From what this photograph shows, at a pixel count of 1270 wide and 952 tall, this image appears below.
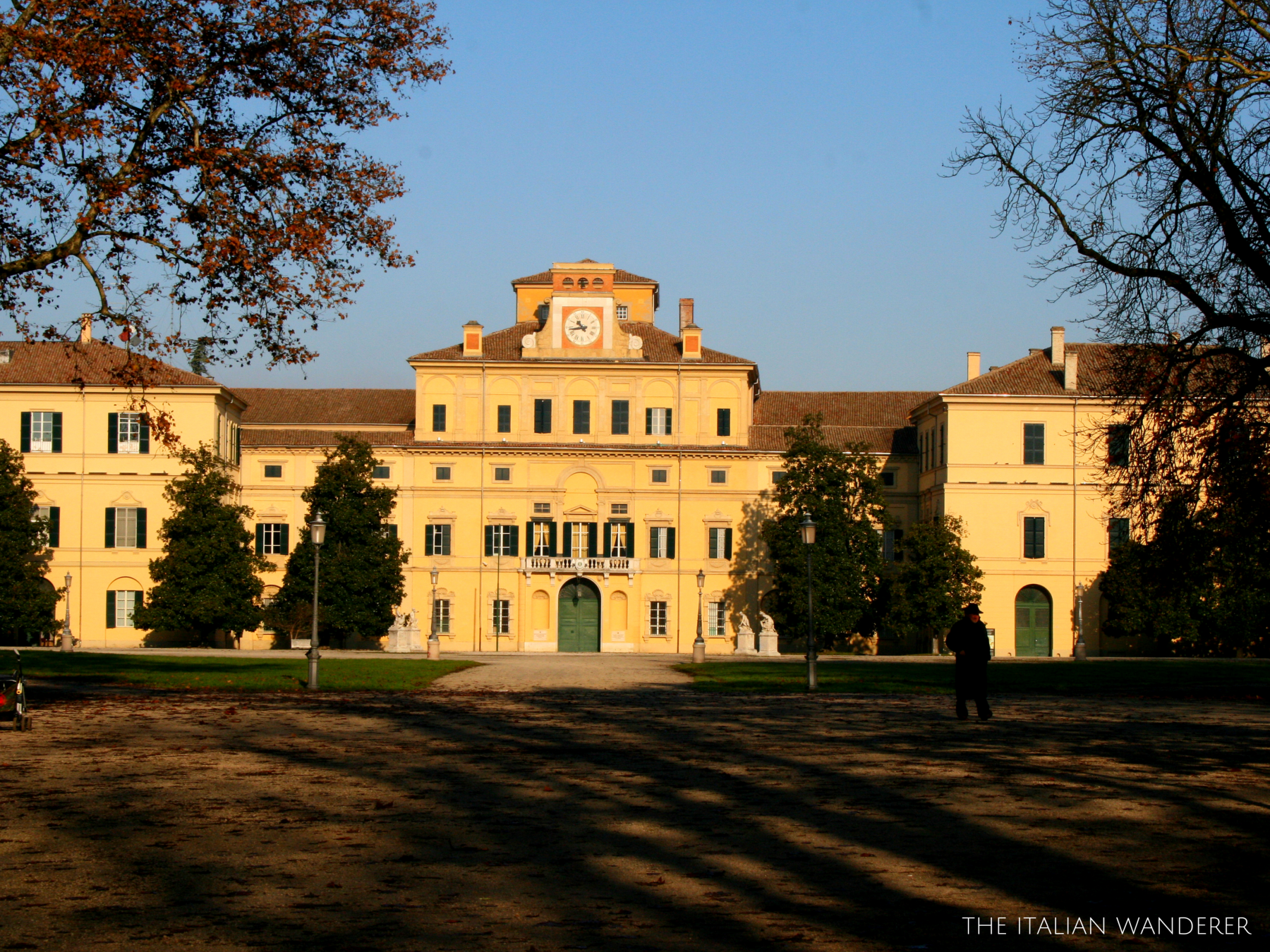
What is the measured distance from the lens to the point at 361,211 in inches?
788

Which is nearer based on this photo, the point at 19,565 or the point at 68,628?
the point at 19,565

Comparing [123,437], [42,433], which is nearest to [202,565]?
[123,437]

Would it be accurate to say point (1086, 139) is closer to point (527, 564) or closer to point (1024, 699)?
point (1024, 699)

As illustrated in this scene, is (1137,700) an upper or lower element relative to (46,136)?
lower

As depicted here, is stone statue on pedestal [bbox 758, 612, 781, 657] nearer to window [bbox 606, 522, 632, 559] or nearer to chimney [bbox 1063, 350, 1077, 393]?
window [bbox 606, 522, 632, 559]

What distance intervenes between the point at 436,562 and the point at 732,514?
13144 millimetres

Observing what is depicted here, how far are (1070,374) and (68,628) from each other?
41.1m

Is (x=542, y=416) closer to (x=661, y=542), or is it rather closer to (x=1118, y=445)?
(x=661, y=542)

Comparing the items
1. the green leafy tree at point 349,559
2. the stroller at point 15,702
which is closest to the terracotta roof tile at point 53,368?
the green leafy tree at point 349,559

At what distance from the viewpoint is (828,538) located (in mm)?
56156

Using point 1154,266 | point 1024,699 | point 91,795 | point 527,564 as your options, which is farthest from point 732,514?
point 91,795

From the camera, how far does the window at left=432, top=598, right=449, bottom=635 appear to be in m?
60.6

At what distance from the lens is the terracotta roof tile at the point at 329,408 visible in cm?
6462

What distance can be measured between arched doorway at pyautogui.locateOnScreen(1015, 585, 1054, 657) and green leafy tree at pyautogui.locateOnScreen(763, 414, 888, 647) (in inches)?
238
